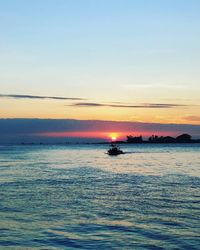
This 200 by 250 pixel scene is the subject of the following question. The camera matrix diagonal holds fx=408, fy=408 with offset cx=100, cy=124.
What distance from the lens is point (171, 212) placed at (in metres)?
29.9

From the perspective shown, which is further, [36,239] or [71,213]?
[71,213]

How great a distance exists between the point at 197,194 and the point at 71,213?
48.4ft

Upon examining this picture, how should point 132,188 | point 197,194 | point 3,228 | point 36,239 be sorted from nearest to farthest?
point 36,239 → point 3,228 → point 197,194 → point 132,188

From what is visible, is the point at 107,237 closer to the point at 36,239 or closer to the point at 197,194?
the point at 36,239

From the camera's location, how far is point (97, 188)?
4575 cm

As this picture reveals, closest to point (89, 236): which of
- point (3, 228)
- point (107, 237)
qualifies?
point (107, 237)

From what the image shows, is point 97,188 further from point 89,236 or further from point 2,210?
point 89,236

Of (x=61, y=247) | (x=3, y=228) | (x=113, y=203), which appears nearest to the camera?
Answer: (x=61, y=247)

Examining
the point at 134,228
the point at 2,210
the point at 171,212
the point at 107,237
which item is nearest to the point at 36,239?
the point at 107,237

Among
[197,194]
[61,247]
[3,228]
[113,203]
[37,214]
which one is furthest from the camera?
[197,194]

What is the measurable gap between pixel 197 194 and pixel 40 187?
17.6 m

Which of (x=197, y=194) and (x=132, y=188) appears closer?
(x=197, y=194)

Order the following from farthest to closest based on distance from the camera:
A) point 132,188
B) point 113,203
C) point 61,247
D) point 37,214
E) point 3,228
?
point 132,188
point 113,203
point 37,214
point 3,228
point 61,247

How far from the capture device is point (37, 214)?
29.1 metres
